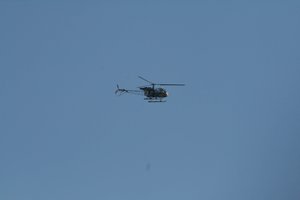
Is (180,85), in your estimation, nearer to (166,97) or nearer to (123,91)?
(166,97)

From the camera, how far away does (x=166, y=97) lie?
131375mm

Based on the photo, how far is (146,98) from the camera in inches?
5133

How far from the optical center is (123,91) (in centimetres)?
13588

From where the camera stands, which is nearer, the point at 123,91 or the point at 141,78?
the point at 141,78

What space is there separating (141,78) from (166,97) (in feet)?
27.4

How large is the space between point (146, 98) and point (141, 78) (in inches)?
229

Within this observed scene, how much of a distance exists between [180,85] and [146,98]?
27.2ft

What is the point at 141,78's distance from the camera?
127m

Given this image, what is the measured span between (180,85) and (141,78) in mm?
8634

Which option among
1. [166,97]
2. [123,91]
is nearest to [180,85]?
[166,97]

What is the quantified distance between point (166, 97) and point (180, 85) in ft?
17.3
